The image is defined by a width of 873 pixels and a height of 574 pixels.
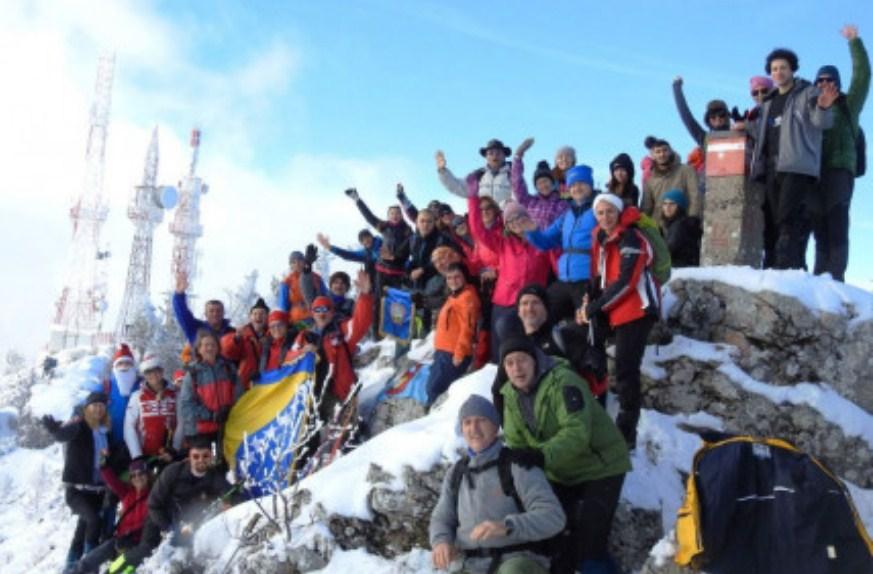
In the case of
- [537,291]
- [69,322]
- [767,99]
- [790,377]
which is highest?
[767,99]

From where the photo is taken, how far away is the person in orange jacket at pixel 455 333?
7543 millimetres

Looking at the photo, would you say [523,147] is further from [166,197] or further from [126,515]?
[166,197]

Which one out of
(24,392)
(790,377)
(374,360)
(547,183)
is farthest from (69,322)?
(790,377)

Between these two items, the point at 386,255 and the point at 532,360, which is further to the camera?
the point at 386,255

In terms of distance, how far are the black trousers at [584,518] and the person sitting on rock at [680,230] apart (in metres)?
4.45

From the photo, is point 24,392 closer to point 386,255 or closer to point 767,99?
point 386,255

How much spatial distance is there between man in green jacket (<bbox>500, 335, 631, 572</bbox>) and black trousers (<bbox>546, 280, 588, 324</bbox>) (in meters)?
2.11

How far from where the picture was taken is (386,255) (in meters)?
11.6

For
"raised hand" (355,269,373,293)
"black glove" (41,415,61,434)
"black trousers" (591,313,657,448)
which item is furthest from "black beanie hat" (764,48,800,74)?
"black glove" (41,415,61,434)

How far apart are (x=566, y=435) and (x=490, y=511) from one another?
26.7 inches

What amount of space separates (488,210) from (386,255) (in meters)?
3.88

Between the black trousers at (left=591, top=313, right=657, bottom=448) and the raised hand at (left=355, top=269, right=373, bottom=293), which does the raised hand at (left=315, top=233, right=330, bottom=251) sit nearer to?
the raised hand at (left=355, top=269, right=373, bottom=293)

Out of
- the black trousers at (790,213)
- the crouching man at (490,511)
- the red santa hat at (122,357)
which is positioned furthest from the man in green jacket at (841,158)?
the red santa hat at (122,357)

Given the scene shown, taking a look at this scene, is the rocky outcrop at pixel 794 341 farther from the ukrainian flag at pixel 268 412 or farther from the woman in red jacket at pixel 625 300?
the ukrainian flag at pixel 268 412
